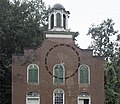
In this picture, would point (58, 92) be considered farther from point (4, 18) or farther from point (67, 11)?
point (4, 18)

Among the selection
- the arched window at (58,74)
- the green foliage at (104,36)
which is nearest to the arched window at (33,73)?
the arched window at (58,74)

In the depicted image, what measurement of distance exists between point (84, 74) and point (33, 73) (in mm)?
4183

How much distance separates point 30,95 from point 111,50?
24.8 metres

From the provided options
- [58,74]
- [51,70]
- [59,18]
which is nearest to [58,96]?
[58,74]

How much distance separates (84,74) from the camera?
32.8 m

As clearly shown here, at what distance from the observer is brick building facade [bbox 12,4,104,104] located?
3212cm

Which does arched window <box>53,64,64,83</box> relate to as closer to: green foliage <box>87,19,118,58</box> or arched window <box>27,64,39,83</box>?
arched window <box>27,64,39,83</box>

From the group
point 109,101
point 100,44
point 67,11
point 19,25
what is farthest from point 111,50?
point 67,11

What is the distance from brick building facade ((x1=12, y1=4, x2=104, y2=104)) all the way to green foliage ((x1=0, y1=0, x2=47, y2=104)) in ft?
22.2

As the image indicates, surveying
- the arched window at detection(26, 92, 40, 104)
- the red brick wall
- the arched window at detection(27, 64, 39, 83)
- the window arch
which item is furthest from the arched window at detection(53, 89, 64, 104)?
the arched window at detection(27, 64, 39, 83)

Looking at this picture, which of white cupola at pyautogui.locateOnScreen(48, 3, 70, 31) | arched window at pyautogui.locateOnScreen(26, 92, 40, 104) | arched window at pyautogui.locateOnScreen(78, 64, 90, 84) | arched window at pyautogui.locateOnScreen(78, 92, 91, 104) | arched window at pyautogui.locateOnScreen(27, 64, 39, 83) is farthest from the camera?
white cupola at pyautogui.locateOnScreen(48, 3, 70, 31)

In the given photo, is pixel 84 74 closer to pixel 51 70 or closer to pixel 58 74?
pixel 58 74

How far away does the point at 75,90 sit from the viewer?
32500 millimetres

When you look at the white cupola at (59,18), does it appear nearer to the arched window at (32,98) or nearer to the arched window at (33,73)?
the arched window at (33,73)
